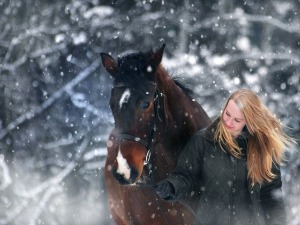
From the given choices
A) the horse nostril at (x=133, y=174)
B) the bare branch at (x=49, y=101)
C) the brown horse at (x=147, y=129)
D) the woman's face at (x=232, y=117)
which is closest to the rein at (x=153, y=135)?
the brown horse at (x=147, y=129)

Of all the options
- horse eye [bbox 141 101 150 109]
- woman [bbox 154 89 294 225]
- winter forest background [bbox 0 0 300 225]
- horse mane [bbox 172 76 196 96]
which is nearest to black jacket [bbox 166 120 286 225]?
woman [bbox 154 89 294 225]

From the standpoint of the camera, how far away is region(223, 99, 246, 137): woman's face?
2521 millimetres

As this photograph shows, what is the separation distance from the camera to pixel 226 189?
8.46 feet

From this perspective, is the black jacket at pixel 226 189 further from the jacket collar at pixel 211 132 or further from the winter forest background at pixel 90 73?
the winter forest background at pixel 90 73

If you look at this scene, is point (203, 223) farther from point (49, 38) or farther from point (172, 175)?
point (49, 38)

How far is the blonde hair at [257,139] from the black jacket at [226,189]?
5cm

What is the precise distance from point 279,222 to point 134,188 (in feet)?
3.06

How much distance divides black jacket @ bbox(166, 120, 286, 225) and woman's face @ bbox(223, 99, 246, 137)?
0.30 ft

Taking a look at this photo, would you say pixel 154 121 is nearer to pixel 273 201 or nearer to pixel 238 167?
pixel 238 167

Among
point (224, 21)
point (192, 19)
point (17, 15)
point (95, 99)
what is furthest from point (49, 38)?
point (224, 21)

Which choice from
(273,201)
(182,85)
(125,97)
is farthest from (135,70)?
(273,201)

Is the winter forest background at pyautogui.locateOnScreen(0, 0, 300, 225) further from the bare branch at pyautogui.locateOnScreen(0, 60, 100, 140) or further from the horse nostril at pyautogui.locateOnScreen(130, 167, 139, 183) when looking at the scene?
the horse nostril at pyautogui.locateOnScreen(130, 167, 139, 183)

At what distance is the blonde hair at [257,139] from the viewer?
8.26 feet

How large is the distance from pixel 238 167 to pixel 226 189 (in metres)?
0.14
